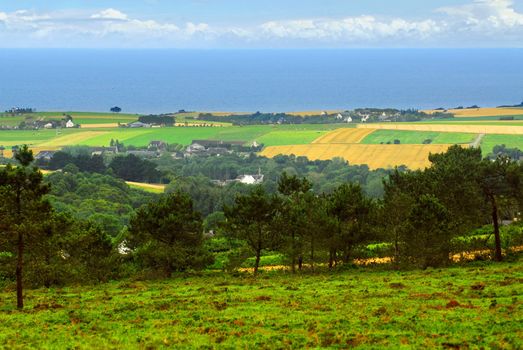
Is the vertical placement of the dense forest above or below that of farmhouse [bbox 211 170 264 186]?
above

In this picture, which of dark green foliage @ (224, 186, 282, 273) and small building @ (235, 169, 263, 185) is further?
small building @ (235, 169, 263, 185)


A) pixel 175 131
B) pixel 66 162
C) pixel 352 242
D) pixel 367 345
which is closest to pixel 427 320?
pixel 367 345

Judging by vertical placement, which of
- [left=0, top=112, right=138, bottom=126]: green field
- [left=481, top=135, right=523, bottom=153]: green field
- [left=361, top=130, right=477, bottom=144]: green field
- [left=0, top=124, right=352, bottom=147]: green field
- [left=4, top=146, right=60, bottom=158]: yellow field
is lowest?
[left=481, top=135, right=523, bottom=153]: green field

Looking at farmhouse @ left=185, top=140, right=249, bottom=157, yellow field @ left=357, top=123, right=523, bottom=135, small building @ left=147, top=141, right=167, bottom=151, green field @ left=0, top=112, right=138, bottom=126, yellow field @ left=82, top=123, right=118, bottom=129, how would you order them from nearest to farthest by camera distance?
farmhouse @ left=185, top=140, right=249, bottom=157, yellow field @ left=357, top=123, right=523, bottom=135, small building @ left=147, top=141, right=167, bottom=151, yellow field @ left=82, top=123, right=118, bottom=129, green field @ left=0, top=112, right=138, bottom=126

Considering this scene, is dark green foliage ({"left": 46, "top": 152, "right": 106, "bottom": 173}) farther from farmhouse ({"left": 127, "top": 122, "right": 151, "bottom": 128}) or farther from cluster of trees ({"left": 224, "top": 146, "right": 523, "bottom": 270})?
cluster of trees ({"left": 224, "top": 146, "right": 523, "bottom": 270})

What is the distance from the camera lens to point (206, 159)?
5458 inches

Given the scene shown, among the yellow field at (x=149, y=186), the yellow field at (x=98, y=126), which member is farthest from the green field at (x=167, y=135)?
the yellow field at (x=149, y=186)

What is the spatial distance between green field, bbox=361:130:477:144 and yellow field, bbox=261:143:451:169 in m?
6.14

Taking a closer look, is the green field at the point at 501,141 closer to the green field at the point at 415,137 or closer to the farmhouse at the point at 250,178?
the green field at the point at 415,137

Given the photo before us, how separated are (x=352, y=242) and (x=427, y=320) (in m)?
17.4

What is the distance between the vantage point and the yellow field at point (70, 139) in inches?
6019

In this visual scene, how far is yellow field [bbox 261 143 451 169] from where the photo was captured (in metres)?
127

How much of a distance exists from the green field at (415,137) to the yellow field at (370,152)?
6138mm

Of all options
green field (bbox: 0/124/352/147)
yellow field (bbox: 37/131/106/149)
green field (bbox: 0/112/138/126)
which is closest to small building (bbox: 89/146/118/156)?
green field (bbox: 0/124/352/147)
